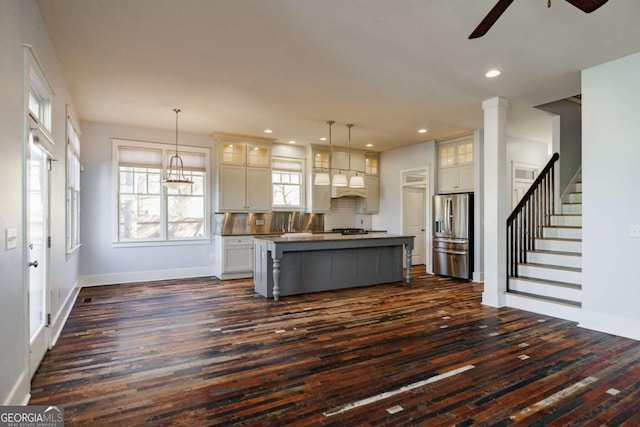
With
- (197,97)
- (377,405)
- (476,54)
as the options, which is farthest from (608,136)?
(197,97)

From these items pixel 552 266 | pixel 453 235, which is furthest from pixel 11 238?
pixel 453 235

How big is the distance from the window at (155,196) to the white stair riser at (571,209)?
258 inches

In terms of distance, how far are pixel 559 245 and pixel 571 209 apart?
41.9 inches

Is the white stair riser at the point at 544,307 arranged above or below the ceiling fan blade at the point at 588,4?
below

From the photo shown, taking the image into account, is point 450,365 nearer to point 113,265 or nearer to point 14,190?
point 14,190

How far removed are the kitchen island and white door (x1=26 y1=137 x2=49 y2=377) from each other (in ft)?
8.53

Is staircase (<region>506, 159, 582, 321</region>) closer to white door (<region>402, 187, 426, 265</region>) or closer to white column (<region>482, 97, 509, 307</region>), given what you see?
white column (<region>482, 97, 509, 307</region>)

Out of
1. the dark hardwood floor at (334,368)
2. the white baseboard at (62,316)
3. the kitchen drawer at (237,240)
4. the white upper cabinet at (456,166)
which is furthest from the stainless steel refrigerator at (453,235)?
the white baseboard at (62,316)

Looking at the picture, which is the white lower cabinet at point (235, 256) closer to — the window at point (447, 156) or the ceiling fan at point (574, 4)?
the window at point (447, 156)

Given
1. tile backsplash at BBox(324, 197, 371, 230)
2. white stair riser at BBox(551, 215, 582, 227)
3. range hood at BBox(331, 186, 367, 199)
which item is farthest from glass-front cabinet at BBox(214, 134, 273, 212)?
white stair riser at BBox(551, 215, 582, 227)

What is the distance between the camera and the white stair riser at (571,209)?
570 centimetres

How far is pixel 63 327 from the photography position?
151 inches

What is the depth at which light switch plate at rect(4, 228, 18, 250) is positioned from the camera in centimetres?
205

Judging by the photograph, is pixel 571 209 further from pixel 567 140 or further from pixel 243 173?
pixel 243 173
